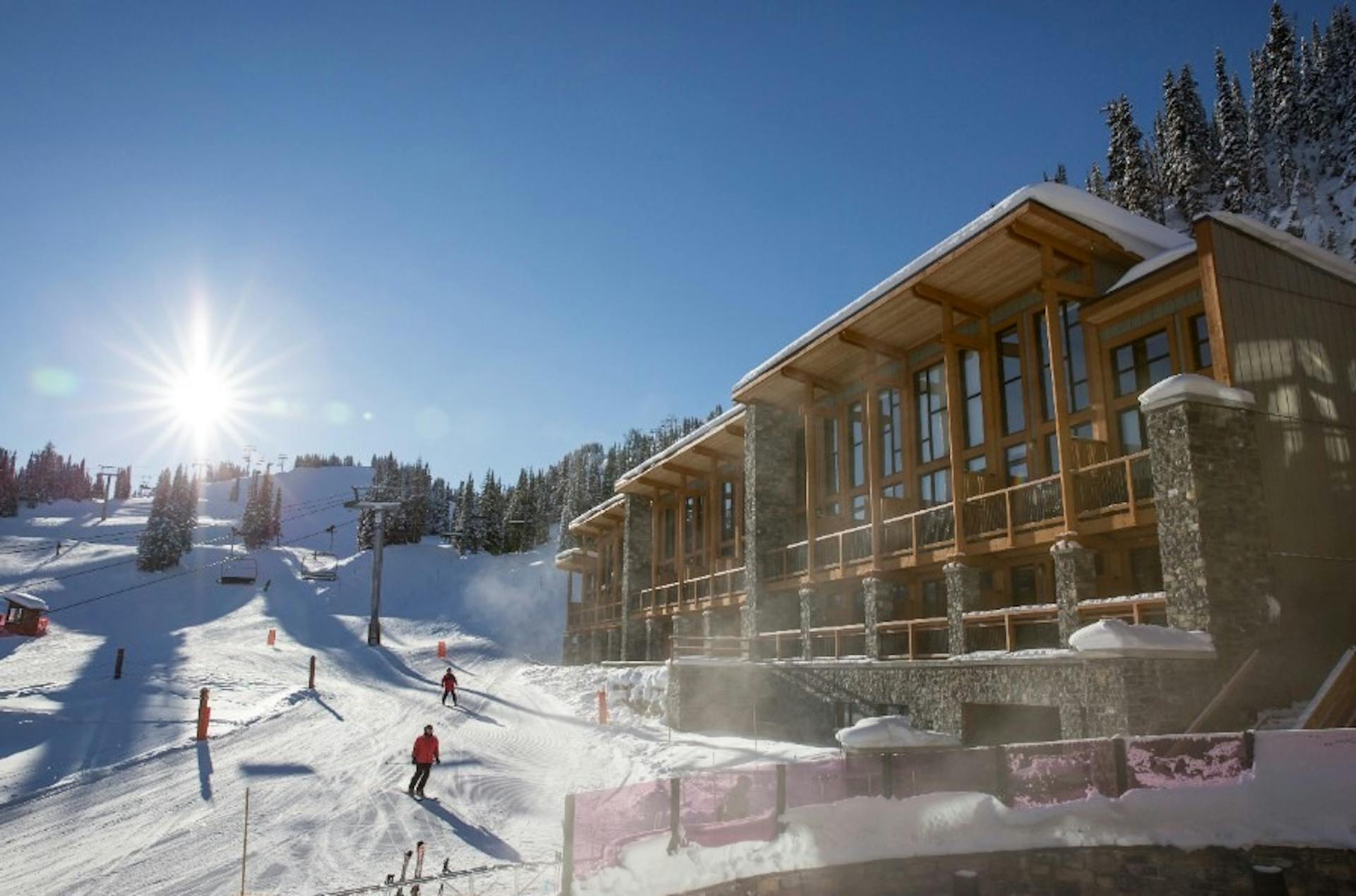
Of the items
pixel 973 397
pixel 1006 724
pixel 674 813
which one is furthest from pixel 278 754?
pixel 973 397

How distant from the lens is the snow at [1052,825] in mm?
7734

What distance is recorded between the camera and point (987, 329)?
19859 millimetres

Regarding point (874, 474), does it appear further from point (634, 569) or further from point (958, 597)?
point (634, 569)

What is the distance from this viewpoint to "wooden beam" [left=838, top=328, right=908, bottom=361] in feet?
70.6

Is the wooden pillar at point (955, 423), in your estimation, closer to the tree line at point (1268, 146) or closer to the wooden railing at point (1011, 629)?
the wooden railing at point (1011, 629)

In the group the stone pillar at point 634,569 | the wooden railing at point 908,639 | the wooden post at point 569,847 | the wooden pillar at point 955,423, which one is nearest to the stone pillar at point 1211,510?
the wooden pillar at point 955,423

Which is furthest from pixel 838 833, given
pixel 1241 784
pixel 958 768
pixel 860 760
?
pixel 1241 784

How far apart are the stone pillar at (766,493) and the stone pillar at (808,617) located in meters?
2.50

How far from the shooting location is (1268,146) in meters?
75.5

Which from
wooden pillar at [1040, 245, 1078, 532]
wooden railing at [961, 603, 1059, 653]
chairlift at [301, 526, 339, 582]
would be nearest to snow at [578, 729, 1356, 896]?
wooden railing at [961, 603, 1059, 653]

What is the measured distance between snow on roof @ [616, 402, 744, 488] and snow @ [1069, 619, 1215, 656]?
56.9 ft

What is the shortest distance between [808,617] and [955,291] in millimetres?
9327

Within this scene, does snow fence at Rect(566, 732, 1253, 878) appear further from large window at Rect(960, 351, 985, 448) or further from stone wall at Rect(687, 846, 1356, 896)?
large window at Rect(960, 351, 985, 448)

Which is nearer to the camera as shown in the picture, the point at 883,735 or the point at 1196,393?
the point at 883,735
